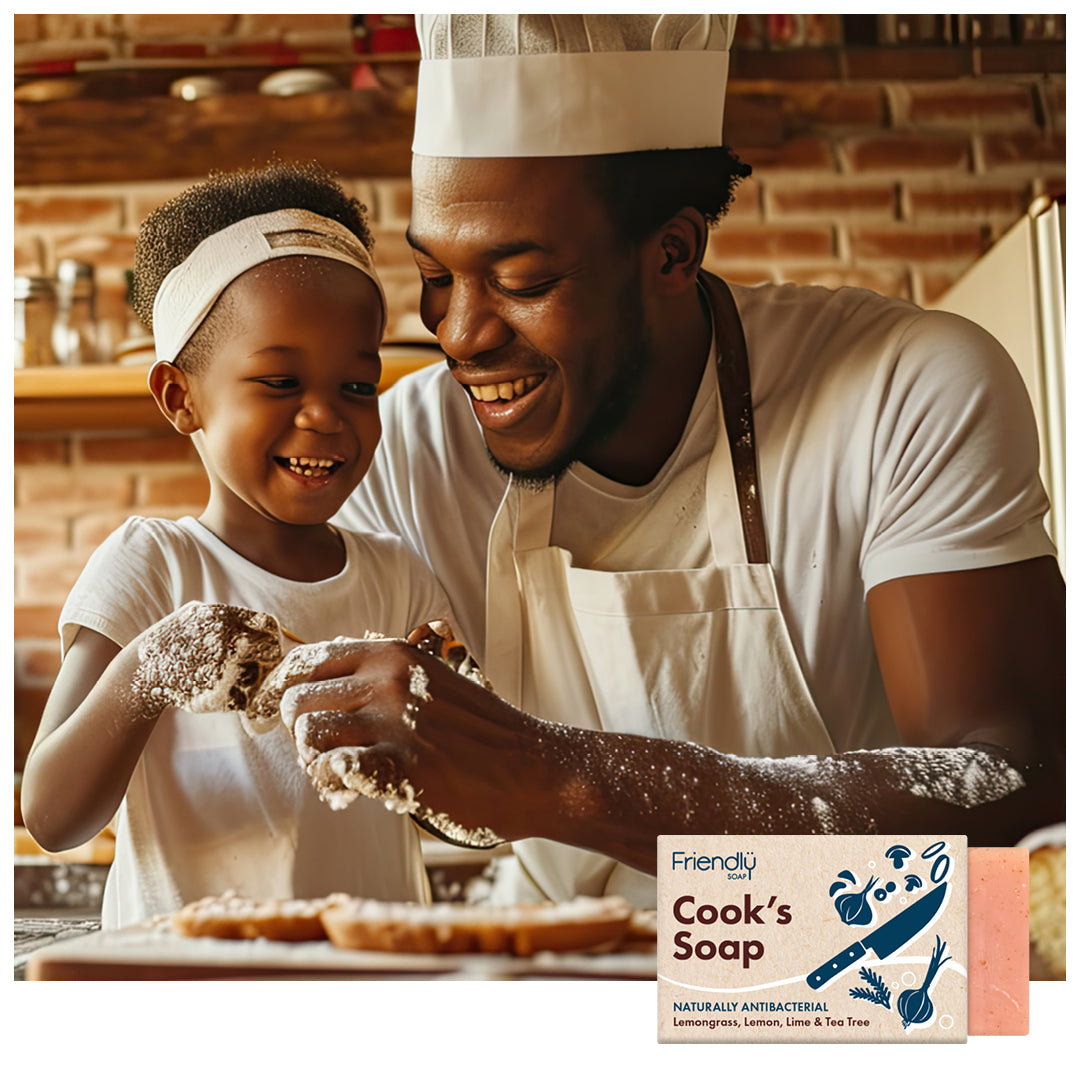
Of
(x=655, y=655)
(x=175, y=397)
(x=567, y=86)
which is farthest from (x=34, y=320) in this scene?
(x=655, y=655)

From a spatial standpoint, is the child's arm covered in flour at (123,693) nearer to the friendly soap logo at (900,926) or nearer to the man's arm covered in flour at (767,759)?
the man's arm covered in flour at (767,759)

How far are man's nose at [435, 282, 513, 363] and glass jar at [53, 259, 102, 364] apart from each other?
1.40ft

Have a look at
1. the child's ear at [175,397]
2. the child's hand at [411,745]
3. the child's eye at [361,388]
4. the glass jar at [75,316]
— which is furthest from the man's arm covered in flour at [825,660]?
the glass jar at [75,316]

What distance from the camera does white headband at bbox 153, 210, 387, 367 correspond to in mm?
1412

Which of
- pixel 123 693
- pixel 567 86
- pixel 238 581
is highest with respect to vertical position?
pixel 567 86

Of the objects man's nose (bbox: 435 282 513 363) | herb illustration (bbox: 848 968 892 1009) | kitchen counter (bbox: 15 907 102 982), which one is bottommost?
herb illustration (bbox: 848 968 892 1009)

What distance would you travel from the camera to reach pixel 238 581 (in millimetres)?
1425

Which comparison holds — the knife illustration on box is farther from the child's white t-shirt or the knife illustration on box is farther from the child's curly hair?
the child's curly hair

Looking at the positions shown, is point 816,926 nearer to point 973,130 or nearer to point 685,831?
point 685,831

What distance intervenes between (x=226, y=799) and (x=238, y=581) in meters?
0.25

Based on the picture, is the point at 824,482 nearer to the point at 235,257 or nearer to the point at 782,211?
the point at 782,211

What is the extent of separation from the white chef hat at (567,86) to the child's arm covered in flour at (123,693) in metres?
0.60

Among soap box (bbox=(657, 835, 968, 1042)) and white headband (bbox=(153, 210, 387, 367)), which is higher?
white headband (bbox=(153, 210, 387, 367))

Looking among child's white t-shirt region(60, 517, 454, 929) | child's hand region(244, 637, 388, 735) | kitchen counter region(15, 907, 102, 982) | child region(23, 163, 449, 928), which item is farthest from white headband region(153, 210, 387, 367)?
kitchen counter region(15, 907, 102, 982)
